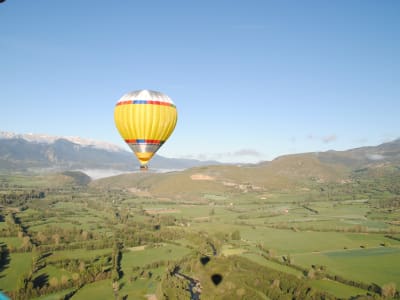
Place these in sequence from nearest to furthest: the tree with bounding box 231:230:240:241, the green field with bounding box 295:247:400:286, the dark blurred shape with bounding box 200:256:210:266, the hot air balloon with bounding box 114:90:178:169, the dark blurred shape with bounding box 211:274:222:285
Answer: the hot air balloon with bounding box 114:90:178:169 → the dark blurred shape with bounding box 211:274:222:285 → the green field with bounding box 295:247:400:286 → the dark blurred shape with bounding box 200:256:210:266 → the tree with bounding box 231:230:240:241

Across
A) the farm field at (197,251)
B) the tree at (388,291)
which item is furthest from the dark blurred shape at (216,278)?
the tree at (388,291)

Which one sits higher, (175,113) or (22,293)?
(175,113)

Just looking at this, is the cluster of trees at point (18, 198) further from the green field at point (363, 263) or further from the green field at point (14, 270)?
the green field at point (363, 263)

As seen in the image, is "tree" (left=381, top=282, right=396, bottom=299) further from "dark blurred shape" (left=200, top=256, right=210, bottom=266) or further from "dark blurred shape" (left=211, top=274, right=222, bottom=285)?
"dark blurred shape" (left=200, top=256, right=210, bottom=266)

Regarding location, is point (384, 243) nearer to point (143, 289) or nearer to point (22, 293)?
point (143, 289)

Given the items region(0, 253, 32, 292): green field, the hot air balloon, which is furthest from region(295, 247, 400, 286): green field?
region(0, 253, 32, 292): green field

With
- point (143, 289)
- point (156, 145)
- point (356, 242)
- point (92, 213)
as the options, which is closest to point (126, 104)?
point (156, 145)

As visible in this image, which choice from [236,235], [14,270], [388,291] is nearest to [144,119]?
[388,291]

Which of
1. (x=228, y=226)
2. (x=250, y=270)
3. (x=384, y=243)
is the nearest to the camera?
(x=250, y=270)
